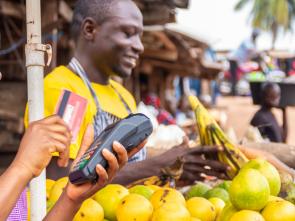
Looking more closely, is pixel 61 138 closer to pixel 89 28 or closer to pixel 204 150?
pixel 204 150

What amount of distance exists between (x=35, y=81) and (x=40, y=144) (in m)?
0.29

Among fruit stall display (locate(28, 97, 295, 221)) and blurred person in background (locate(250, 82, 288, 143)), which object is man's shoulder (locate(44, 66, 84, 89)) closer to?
fruit stall display (locate(28, 97, 295, 221))

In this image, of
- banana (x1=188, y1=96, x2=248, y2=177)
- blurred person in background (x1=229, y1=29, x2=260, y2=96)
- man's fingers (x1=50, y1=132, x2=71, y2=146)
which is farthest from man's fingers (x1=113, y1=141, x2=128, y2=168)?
blurred person in background (x1=229, y1=29, x2=260, y2=96)

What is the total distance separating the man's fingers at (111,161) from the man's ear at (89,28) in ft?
4.52

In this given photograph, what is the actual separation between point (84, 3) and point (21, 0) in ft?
9.82

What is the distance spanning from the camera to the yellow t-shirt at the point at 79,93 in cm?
233

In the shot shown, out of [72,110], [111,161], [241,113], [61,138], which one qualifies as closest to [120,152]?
[111,161]

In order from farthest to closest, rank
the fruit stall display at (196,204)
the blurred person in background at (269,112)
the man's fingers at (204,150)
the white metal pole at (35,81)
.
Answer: the blurred person in background at (269,112) → the man's fingers at (204,150) → the fruit stall display at (196,204) → the white metal pole at (35,81)

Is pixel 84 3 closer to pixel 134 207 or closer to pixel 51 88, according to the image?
pixel 51 88

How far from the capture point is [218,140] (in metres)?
2.50

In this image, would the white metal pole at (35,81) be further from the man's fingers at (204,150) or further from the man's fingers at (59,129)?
the man's fingers at (204,150)

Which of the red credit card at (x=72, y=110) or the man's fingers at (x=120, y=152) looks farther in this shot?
the red credit card at (x=72, y=110)

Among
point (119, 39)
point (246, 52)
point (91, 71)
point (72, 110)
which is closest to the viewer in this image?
point (72, 110)

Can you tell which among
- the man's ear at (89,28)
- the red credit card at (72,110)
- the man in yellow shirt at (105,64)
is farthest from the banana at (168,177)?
the man's ear at (89,28)
